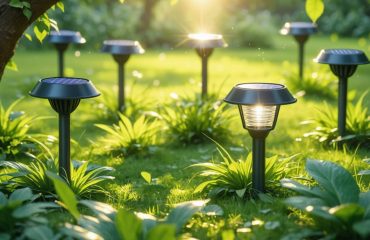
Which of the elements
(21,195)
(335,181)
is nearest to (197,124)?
(335,181)

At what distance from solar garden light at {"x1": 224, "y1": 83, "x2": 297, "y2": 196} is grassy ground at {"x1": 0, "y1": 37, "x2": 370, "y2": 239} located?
0.27 m

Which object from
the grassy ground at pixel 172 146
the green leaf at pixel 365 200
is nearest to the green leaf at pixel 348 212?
the green leaf at pixel 365 200

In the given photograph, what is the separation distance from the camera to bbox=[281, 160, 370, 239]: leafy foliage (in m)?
3.58

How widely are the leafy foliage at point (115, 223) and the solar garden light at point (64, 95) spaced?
963 millimetres

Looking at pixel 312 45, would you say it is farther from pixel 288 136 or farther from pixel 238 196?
pixel 238 196

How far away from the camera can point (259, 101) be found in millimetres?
4344

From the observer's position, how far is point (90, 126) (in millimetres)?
8156

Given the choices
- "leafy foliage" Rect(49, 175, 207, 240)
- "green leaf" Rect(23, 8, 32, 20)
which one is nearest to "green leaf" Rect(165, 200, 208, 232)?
→ "leafy foliage" Rect(49, 175, 207, 240)

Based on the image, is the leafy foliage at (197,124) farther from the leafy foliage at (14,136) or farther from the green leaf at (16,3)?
the green leaf at (16,3)

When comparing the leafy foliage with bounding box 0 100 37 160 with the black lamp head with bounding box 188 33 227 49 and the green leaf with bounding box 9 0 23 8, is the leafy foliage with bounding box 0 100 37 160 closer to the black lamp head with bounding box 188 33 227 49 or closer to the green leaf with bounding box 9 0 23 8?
the green leaf with bounding box 9 0 23 8

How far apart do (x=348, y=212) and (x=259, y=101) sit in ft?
3.56

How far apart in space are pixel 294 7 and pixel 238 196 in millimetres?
26836

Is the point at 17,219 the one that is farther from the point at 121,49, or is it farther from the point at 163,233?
the point at 121,49

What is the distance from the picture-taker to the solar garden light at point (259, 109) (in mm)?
4367
